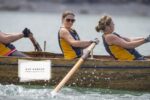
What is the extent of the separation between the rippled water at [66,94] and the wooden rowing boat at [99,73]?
218 mm

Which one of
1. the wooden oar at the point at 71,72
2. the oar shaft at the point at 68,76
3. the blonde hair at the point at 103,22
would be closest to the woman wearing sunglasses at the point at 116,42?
the blonde hair at the point at 103,22

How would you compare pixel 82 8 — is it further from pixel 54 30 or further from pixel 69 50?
pixel 69 50

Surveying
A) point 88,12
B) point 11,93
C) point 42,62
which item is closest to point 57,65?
point 42,62

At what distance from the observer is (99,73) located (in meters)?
19.9

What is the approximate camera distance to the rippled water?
18547 mm

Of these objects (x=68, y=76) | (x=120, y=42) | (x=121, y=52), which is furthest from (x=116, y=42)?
(x=68, y=76)

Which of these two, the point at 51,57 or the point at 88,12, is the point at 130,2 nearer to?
the point at 88,12

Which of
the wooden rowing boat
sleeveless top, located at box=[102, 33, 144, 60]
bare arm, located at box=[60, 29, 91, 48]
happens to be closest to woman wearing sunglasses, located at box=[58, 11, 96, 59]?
bare arm, located at box=[60, 29, 91, 48]

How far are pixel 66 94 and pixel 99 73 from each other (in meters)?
1.33

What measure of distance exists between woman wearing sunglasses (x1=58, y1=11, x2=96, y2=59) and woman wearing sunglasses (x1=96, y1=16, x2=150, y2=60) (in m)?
0.70

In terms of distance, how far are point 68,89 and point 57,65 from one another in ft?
2.30

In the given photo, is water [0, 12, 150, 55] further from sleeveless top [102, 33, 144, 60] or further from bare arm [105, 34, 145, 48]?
bare arm [105, 34, 145, 48]

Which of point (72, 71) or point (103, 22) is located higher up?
point (103, 22)

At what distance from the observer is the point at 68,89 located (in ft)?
65.0
